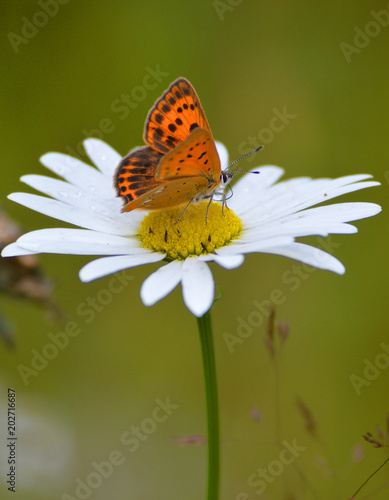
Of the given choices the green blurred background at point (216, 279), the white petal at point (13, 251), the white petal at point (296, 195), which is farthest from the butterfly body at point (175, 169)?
the green blurred background at point (216, 279)

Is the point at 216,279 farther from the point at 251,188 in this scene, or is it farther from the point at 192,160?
the point at 192,160

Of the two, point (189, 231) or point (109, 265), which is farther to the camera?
point (189, 231)

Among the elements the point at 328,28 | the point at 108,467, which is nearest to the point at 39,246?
the point at 108,467

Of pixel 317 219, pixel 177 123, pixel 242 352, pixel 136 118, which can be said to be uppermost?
pixel 136 118

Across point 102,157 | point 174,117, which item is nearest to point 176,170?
point 174,117

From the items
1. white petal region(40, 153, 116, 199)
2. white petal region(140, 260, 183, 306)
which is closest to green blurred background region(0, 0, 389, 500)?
white petal region(40, 153, 116, 199)

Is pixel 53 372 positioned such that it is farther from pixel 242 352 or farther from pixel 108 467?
pixel 242 352

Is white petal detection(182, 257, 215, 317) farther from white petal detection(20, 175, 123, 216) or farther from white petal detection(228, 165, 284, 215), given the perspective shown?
white petal detection(228, 165, 284, 215)
